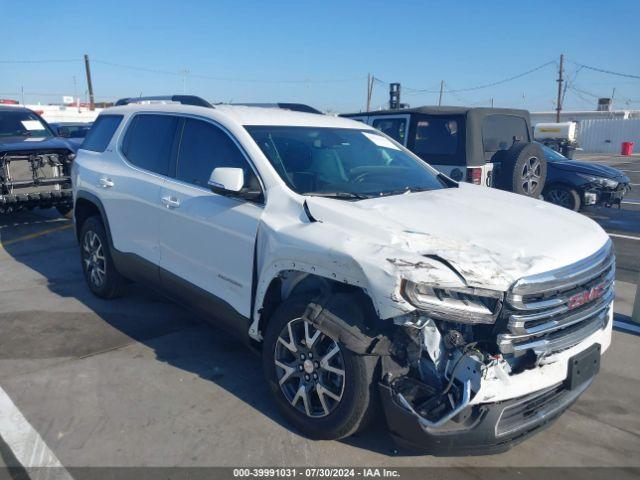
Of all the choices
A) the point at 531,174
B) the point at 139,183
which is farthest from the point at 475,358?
the point at 531,174

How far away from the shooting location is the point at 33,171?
29.7 feet

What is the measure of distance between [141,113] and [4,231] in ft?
18.6

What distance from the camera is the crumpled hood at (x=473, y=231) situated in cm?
275

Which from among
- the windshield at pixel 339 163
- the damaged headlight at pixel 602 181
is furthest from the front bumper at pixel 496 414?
the damaged headlight at pixel 602 181

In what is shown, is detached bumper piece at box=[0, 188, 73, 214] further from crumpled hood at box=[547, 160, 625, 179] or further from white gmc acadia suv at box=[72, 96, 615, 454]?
crumpled hood at box=[547, 160, 625, 179]

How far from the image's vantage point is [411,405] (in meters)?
2.75

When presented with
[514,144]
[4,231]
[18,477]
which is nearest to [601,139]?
[514,144]

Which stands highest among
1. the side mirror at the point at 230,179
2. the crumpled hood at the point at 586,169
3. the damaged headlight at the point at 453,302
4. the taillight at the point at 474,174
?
the side mirror at the point at 230,179

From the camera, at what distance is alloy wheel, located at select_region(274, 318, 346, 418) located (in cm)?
307

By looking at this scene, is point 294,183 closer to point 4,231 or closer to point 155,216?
point 155,216

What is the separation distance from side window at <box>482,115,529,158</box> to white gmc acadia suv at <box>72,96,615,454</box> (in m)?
4.36

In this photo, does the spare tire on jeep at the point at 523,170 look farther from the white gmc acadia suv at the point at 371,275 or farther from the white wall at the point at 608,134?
the white wall at the point at 608,134

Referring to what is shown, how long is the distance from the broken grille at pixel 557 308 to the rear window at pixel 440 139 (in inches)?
210

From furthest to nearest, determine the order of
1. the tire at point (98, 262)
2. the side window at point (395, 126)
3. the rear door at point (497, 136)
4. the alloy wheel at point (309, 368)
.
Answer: the side window at point (395, 126)
the rear door at point (497, 136)
the tire at point (98, 262)
the alloy wheel at point (309, 368)
